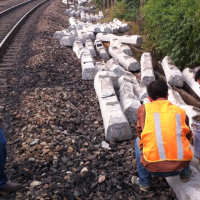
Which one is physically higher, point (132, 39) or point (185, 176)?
point (185, 176)

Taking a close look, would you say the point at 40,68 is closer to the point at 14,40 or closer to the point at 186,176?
the point at 14,40

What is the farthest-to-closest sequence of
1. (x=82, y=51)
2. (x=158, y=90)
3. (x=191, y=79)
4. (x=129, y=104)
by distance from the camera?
1. (x=82, y=51)
2. (x=191, y=79)
3. (x=129, y=104)
4. (x=158, y=90)

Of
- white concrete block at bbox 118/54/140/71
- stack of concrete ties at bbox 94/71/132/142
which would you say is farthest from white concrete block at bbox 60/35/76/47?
stack of concrete ties at bbox 94/71/132/142

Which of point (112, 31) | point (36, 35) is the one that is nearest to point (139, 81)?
point (112, 31)

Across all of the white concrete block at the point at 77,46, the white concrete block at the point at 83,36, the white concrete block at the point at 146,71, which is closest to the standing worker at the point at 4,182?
the white concrete block at the point at 146,71

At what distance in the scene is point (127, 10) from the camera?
624 inches

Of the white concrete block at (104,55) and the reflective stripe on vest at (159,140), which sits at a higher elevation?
Answer: the reflective stripe on vest at (159,140)

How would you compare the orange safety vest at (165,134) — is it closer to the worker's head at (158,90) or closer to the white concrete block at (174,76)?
the worker's head at (158,90)

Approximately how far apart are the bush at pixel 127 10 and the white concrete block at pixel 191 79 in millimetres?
8825

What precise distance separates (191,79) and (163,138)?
343 cm

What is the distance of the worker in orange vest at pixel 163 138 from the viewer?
2.89m

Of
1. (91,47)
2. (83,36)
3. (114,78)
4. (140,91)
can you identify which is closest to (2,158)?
(140,91)

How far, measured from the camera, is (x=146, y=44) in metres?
8.65

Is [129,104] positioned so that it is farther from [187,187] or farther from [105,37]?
[105,37]
